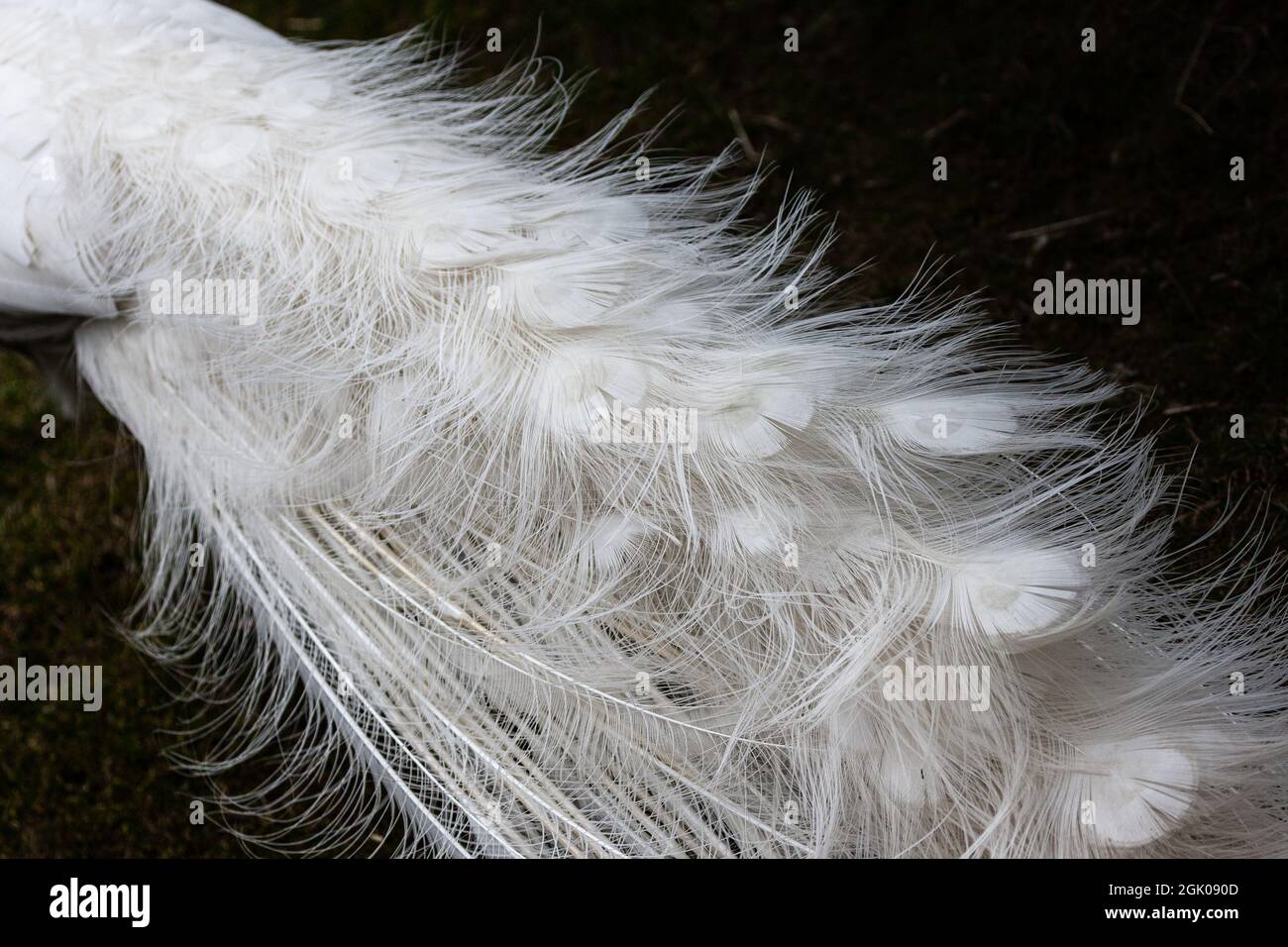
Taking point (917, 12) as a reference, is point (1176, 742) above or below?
below

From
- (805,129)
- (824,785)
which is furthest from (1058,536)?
(805,129)

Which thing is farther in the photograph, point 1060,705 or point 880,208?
point 880,208

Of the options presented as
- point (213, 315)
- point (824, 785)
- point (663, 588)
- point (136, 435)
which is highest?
point (213, 315)

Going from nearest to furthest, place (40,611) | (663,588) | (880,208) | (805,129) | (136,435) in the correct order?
1. (663,588)
2. (136,435)
3. (40,611)
4. (880,208)
5. (805,129)

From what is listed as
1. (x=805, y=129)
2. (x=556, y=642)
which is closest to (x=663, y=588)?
(x=556, y=642)

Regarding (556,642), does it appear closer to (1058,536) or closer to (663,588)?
(663,588)
